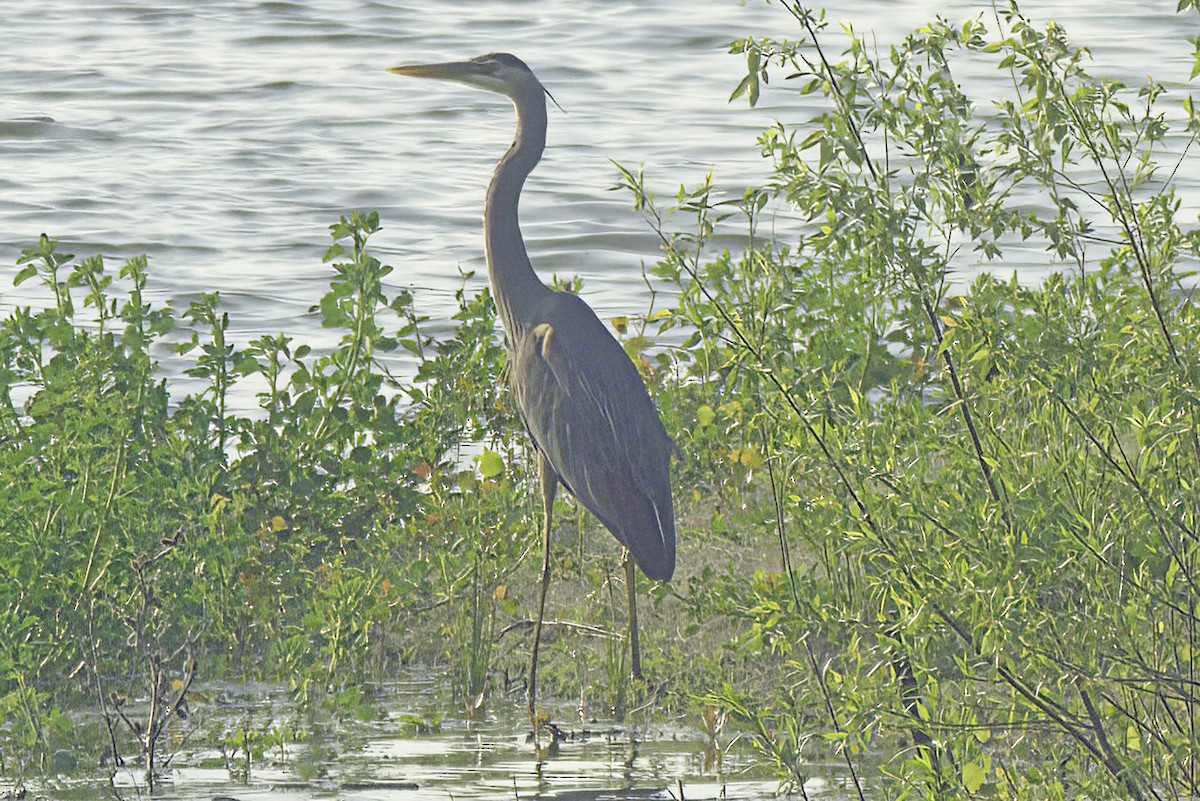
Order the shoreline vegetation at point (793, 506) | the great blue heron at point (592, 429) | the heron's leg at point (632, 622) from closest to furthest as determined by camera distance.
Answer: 1. the shoreline vegetation at point (793, 506)
2. the heron's leg at point (632, 622)
3. the great blue heron at point (592, 429)

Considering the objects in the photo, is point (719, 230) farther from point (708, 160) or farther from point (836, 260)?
point (836, 260)

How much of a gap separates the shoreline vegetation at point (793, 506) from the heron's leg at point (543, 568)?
4.8 inches

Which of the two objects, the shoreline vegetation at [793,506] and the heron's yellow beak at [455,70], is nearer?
the shoreline vegetation at [793,506]

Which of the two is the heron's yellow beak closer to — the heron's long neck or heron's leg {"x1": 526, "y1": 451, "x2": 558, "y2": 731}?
the heron's long neck

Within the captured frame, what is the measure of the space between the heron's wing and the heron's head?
999 millimetres

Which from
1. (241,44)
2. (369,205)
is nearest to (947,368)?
(369,205)

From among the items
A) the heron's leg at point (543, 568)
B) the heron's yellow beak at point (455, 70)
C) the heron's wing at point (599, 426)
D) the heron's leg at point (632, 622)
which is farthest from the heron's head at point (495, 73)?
the heron's leg at point (632, 622)

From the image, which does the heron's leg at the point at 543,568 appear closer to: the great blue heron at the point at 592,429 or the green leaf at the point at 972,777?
the great blue heron at the point at 592,429

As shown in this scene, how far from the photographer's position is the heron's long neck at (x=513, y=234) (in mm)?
6613

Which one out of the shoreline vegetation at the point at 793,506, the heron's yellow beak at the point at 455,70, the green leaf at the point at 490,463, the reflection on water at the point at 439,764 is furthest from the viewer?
the heron's yellow beak at the point at 455,70

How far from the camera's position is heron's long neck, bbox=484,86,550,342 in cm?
661

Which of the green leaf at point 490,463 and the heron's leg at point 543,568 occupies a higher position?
the green leaf at point 490,463

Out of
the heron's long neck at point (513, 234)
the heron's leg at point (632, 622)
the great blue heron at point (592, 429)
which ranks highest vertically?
the heron's long neck at point (513, 234)

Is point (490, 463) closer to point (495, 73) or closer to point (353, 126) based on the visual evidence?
point (495, 73)
